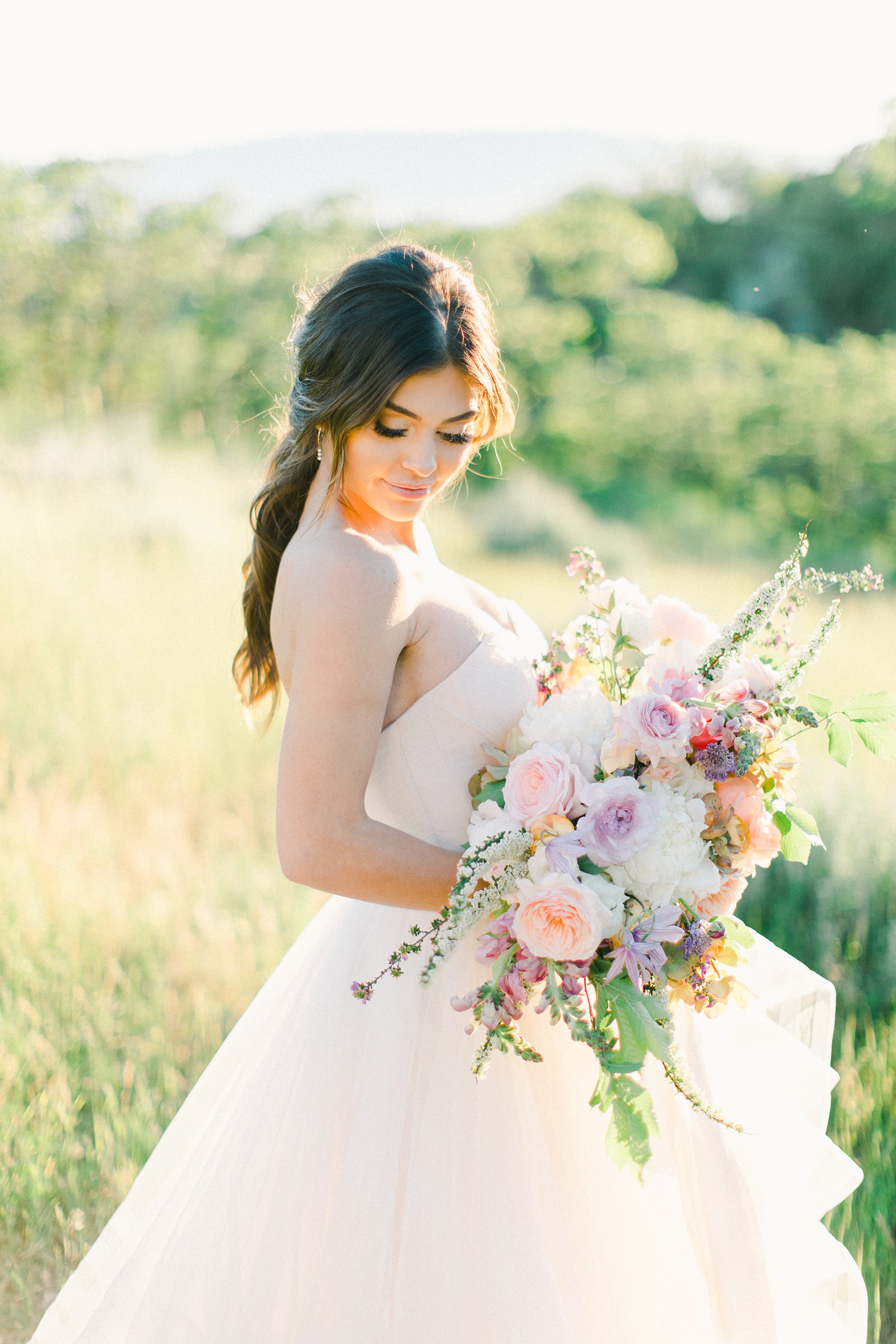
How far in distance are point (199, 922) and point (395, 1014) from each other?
2.00 meters

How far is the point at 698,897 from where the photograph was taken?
1.42 metres

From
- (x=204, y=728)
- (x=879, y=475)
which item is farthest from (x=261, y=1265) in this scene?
(x=879, y=475)

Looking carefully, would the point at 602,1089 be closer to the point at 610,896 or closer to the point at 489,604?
the point at 610,896

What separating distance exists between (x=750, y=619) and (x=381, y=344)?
2.56 ft

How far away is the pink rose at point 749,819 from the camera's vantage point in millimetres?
1459

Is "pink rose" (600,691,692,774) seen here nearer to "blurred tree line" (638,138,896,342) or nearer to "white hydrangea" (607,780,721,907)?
"white hydrangea" (607,780,721,907)

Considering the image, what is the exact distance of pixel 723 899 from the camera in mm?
1487

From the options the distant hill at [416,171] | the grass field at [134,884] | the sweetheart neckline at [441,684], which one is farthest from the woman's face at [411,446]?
the distant hill at [416,171]

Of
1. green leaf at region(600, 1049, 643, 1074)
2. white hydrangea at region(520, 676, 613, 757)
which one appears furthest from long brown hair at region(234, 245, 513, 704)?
green leaf at region(600, 1049, 643, 1074)

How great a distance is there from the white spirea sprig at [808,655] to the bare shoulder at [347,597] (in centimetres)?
62

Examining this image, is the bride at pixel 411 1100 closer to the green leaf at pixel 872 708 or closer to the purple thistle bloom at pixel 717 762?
the purple thistle bloom at pixel 717 762

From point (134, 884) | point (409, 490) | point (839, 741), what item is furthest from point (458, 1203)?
point (134, 884)

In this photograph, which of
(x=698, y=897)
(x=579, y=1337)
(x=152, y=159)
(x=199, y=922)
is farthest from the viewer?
(x=152, y=159)

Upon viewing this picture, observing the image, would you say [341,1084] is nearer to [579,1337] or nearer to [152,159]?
[579,1337]
